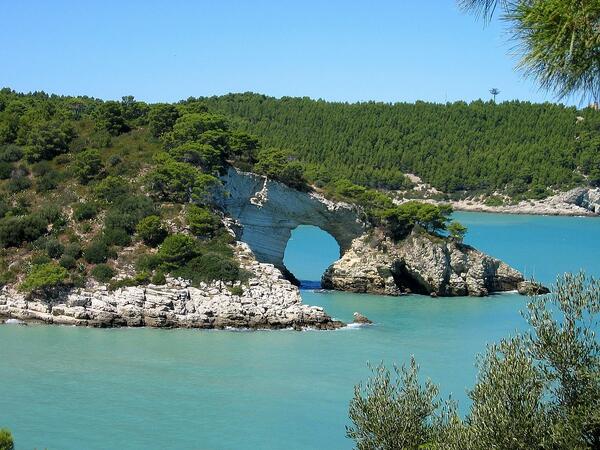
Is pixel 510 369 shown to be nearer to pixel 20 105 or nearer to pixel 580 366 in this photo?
pixel 580 366

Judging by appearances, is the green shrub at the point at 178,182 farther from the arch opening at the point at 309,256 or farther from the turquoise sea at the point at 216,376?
the arch opening at the point at 309,256

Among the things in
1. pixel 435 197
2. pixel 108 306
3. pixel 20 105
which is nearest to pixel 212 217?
pixel 108 306

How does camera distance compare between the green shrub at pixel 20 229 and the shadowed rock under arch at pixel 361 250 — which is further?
the shadowed rock under arch at pixel 361 250

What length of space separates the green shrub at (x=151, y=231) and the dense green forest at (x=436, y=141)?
233 feet

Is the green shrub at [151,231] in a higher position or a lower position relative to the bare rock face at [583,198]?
lower

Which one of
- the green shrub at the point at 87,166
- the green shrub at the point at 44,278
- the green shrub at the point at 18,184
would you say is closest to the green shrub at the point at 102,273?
the green shrub at the point at 44,278

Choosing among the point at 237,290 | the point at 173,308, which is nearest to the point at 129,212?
the point at 173,308

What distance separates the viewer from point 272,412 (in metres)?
22.2

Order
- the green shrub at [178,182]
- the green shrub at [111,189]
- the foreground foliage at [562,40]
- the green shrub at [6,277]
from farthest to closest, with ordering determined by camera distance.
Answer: the green shrub at [111,189] < the green shrub at [178,182] < the green shrub at [6,277] < the foreground foliage at [562,40]

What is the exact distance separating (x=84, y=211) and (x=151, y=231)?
145 inches

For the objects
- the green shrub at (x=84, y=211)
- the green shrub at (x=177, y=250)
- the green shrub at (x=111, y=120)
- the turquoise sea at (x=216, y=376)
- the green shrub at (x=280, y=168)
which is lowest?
the turquoise sea at (x=216, y=376)

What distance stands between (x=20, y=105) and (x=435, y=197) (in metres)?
76.5

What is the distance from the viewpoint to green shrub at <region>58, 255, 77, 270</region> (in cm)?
3362

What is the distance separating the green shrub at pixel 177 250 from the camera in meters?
34.2
